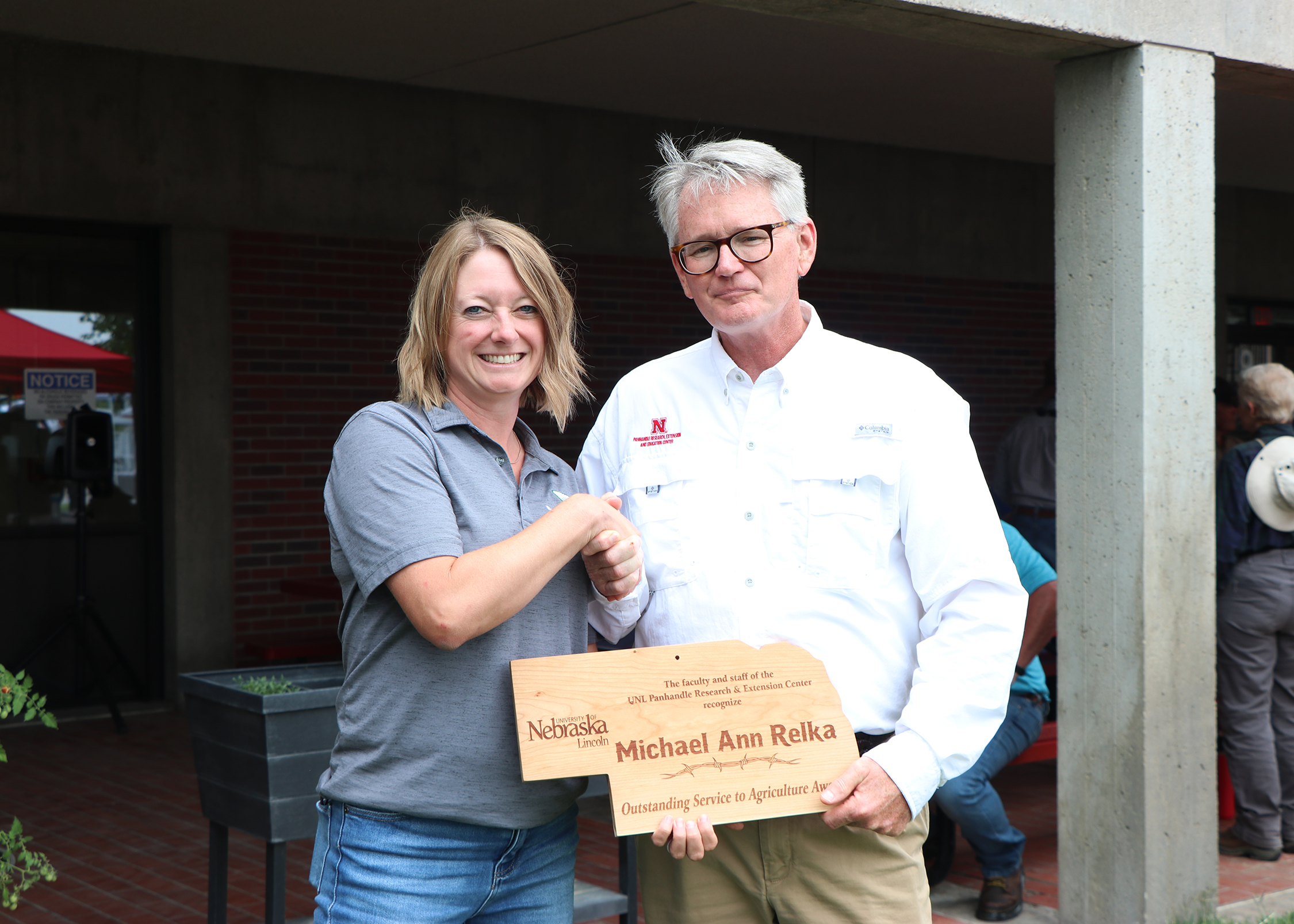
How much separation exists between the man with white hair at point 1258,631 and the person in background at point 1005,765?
1211mm

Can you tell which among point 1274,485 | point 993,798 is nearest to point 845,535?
point 993,798

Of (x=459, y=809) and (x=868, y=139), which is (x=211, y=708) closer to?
(x=459, y=809)

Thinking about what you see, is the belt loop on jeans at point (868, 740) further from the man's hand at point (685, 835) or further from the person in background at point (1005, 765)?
the person in background at point (1005, 765)

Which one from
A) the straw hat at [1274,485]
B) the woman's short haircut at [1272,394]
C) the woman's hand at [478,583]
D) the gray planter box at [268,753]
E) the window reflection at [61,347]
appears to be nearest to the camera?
the woman's hand at [478,583]

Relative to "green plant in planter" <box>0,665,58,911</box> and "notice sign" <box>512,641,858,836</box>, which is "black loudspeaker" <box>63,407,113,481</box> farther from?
"notice sign" <box>512,641,858,836</box>

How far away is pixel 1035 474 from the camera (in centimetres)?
670

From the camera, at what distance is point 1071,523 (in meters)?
4.38

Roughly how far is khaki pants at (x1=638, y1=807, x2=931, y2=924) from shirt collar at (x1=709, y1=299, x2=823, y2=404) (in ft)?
2.53

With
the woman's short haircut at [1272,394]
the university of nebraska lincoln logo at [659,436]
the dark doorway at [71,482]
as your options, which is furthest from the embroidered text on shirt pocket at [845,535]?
the dark doorway at [71,482]

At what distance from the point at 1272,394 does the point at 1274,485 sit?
0.44 meters

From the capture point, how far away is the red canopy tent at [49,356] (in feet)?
24.7

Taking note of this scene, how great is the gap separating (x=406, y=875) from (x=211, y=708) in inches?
67.6

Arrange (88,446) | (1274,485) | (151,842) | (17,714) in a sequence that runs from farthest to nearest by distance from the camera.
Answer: (88,446) < (151,842) < (1274,485) < (17,714)

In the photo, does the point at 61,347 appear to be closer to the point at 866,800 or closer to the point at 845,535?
the point at 845,535
